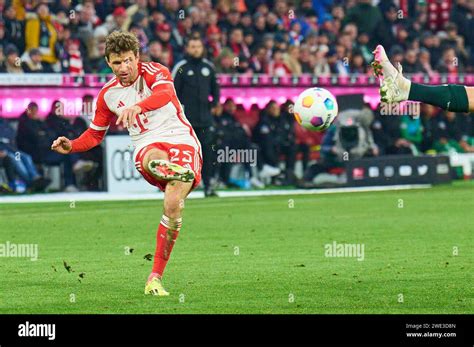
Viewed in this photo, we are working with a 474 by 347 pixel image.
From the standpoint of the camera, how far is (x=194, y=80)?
21.0 m

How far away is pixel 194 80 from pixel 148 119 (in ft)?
34.3

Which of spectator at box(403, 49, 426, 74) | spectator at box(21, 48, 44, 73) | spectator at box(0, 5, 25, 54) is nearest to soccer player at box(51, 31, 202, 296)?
spectator at box(21, 48, 44, 73)

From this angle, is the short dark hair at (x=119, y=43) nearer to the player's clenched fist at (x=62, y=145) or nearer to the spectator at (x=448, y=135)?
the player's clenched fist at (x=62, y=145)

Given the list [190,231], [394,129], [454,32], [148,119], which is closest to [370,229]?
[190,231]

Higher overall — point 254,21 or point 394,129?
point 254,21

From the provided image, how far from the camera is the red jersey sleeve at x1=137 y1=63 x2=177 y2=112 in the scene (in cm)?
1007

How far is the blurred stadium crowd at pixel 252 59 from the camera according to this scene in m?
21.7

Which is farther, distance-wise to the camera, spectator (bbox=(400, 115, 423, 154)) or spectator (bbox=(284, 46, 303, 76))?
spectator (bbox=(400, 115, 423, 154))

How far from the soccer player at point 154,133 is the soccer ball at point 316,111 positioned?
1295mm

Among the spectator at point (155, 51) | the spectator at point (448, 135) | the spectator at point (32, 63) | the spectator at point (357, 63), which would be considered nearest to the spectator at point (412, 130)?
the spectator at point (448, 135)

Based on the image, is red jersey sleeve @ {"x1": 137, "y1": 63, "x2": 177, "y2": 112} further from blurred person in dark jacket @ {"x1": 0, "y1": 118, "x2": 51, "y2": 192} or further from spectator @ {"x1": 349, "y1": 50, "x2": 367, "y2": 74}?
spectator @ {"x1": 349, "y1": 50, "x2": 367, "y2": 74}

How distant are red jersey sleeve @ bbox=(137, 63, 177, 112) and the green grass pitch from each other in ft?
5.01

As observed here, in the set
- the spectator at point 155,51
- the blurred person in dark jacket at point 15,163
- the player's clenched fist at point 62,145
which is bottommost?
the blurred person in dark jacket at point 15,163
